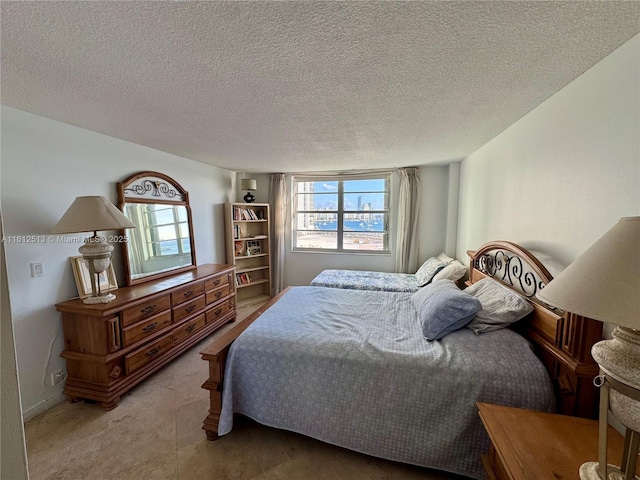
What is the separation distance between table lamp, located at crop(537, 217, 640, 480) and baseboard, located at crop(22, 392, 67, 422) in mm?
3199

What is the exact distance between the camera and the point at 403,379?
4.83 ft

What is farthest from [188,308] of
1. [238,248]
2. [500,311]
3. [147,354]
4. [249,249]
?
[500,311]

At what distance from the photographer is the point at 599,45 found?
1.12m

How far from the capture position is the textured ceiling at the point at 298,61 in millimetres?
954

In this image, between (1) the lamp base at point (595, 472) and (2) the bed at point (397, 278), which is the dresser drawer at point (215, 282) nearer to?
(2) the bed at point (397, 278)

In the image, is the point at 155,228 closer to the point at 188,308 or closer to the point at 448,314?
the point at 188,308

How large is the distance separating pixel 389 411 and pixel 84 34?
2333 mm

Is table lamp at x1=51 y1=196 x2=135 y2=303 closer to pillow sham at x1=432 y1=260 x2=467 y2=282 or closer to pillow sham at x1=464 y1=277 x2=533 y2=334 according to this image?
pillow sham at x1=464 y1=277 x2=533 y2=334

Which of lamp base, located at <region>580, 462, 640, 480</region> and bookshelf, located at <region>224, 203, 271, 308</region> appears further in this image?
bookshelf, located at <region>224, 203, 271, 308</region>

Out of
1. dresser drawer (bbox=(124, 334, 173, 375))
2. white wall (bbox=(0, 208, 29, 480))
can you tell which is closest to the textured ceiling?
white wall (bbox=(0, 208, 29, 480))

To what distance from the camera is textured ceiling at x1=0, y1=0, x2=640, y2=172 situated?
0.95 metres

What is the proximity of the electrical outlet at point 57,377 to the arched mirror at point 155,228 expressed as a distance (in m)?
0.82

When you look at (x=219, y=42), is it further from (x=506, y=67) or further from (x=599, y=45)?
(x=599, y=45)

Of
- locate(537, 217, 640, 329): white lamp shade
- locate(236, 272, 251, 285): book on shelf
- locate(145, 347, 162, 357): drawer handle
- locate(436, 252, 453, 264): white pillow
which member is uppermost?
locate(537, 217, 640, 329): white lamp shade
